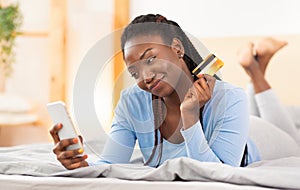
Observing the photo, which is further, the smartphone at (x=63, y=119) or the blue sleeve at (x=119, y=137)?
the blue sleeve at (x=119, y=137)

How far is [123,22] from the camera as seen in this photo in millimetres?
3439

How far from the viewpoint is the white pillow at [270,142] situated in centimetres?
204

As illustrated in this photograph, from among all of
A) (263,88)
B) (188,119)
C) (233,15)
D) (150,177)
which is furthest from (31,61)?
(150,177)

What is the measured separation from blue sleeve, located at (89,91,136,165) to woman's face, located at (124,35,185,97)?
0.21 m

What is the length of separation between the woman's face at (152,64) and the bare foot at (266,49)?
4.66ft

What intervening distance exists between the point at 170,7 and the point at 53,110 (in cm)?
205

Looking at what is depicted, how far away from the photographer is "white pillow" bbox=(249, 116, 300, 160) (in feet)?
6.70

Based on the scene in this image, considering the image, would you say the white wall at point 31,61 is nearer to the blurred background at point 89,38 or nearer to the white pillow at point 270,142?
the blurred background at point 89,38

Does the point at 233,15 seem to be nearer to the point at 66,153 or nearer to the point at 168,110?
the point at 168,110

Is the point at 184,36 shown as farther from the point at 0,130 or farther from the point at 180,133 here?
the point at 0,130

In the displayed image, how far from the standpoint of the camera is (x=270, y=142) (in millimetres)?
2082

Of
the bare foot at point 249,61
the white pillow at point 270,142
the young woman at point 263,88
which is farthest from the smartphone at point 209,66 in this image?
the bare foot at point 249,61

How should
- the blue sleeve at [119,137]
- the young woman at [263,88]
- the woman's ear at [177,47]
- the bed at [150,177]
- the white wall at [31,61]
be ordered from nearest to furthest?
the bed at [150,177], the woman's ear at [177,47], the blue sleeve at [119,137], the young woman at [263,88], the white wall at [31,61]

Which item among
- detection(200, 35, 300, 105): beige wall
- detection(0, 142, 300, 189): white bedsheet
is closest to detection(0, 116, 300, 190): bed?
detection(0, 142, 300, 189): white bedsheet
